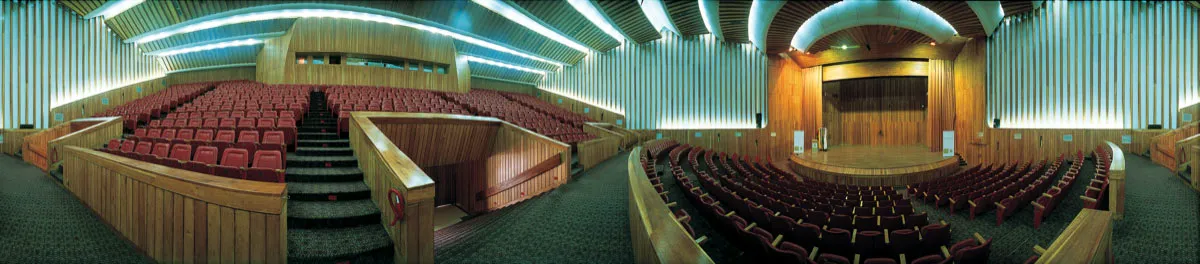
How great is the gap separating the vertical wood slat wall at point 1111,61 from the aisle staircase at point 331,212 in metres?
9.98

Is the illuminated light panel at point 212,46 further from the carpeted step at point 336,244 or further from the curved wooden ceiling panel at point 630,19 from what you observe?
the carpeted step at point 336,244

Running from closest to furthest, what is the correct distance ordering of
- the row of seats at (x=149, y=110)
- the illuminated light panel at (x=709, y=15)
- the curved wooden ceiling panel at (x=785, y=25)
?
the row of seats at (x=149, y=110), the curved wooden ceiling panel at (x=785, y=25), the illuminated light panel at (x=709, y=15)

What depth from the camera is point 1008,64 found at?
850 cm

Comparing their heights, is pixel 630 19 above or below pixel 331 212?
above

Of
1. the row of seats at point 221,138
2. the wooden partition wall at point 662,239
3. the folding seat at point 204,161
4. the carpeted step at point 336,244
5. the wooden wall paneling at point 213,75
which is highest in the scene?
the wooden wall paneling at point 213,75

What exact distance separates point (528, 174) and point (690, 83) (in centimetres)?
727

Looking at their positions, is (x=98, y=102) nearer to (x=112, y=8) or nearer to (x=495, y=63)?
(x=112, y=8)

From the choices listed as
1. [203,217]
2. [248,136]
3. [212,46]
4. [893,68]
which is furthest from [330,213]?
[893,68]

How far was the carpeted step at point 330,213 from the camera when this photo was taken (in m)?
2.22

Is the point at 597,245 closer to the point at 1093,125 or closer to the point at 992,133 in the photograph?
the point at 1093,125

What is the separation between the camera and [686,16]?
9016 millimetres

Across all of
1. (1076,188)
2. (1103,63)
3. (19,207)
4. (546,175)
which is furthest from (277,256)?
(1103,63)

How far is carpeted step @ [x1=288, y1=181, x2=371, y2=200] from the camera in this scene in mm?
2580

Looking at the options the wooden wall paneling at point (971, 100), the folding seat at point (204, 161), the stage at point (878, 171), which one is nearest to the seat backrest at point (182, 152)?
the folding seat at point (204, 161)
